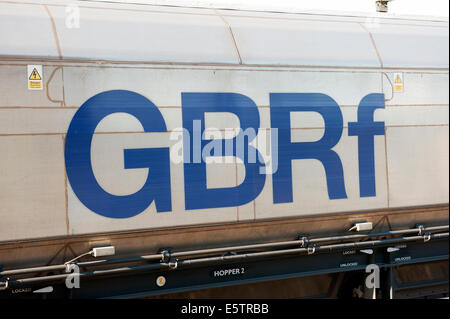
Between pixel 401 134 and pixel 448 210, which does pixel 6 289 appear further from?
pixel 448 210

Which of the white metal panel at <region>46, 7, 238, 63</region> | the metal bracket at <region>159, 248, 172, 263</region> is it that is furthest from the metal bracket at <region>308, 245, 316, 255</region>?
the white metal panel at <region>46, 7, 238, 63</region>

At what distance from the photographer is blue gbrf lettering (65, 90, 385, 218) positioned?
186 inches

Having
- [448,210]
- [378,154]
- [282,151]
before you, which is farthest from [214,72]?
[448,210]

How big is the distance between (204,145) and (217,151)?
15cm

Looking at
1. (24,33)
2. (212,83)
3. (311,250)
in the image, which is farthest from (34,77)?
(311,250)

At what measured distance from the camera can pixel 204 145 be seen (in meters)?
5.08

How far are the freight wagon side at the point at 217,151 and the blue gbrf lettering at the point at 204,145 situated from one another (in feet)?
0.05

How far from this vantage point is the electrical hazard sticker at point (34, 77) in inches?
180

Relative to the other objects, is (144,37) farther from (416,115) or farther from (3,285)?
(416,115)

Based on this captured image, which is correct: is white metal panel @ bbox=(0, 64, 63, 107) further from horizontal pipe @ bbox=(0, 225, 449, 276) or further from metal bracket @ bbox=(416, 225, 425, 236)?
metal bracket @ bbox=(416, 225, 425, 236)

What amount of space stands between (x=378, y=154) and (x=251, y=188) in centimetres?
160

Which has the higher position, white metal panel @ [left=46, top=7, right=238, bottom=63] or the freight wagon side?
white metal panel @ [left=46, top=7, right=238, bottom=63]

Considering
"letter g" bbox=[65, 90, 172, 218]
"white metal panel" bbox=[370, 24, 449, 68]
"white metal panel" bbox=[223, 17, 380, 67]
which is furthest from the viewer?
"white metal panel" bbox=[370, 24, 449, 68]

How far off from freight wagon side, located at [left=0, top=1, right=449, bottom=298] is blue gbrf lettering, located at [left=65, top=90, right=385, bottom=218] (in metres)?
0.01
